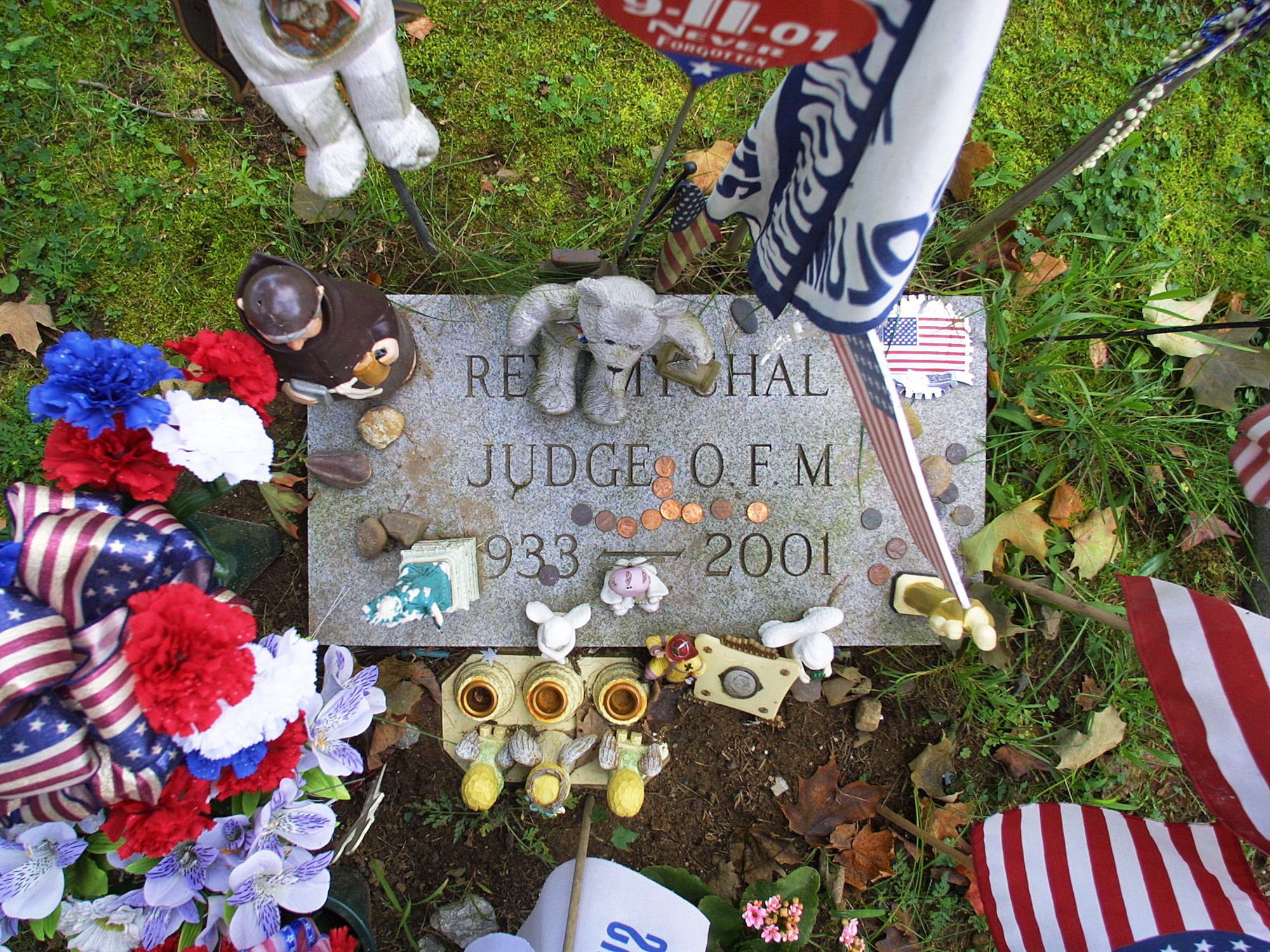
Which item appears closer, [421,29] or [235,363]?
[235,363]

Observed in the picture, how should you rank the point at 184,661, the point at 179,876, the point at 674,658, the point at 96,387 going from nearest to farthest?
the point at 184,661, the point at 96,387, the point at 179,876, the point at 674,658

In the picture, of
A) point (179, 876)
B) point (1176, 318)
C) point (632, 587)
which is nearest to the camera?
point (179, 876)

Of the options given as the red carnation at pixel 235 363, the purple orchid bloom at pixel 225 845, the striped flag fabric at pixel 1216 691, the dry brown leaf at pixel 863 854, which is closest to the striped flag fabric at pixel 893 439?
the striped flag fabric at pixel 1216 691

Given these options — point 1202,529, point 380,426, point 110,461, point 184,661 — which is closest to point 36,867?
point 184,661

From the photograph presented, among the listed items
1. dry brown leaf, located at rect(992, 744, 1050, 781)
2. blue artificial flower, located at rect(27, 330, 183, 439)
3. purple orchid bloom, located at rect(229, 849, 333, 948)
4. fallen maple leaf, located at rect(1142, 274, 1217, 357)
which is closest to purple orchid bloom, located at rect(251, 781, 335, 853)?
purple orchid bloom, located at rect(229, 849, 333, 948)

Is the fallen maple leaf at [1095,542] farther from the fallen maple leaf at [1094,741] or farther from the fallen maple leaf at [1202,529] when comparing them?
the fallen maple leaf at [1094,741]

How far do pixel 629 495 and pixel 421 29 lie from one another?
66.0 inches

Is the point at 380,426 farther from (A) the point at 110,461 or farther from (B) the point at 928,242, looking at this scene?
(B) the point at 928,242

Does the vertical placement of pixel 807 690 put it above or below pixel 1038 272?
below

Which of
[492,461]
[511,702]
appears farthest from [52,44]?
[511,702]

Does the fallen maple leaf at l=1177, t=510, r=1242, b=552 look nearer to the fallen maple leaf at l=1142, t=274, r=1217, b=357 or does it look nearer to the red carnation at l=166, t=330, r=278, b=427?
the fallen maple leaf at l=1142, t=274, r=1217, b=357

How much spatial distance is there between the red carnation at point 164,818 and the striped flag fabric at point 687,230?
154 centimetres

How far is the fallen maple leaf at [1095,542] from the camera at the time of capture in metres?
2.25

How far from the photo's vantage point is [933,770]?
2.24 meters
